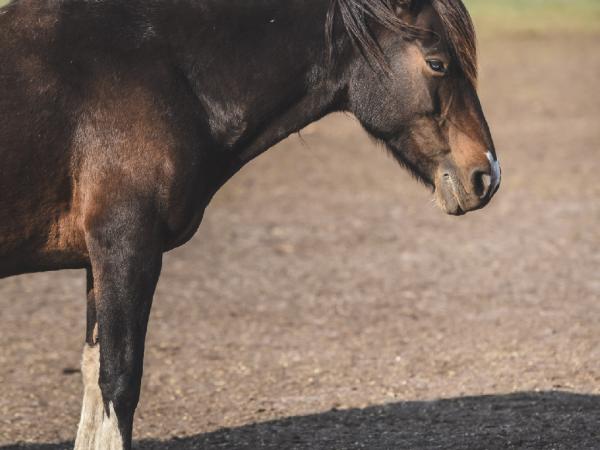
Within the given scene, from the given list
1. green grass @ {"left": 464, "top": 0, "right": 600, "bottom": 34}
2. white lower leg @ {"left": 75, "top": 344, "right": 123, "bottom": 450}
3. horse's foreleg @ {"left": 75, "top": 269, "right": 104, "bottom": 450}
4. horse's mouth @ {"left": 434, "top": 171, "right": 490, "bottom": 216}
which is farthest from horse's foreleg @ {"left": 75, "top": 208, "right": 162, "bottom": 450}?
green grass @ {"left": 464, "top": 0, "right": 600, "bottom": 34}

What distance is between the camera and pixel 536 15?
1032 inches

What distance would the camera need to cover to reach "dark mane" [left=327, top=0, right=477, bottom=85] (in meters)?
4.41

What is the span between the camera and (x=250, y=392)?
6.30 m

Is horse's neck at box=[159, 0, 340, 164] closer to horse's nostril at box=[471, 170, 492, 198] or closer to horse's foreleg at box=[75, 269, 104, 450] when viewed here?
horse's nostril at box=[471, 170, 492, 198]

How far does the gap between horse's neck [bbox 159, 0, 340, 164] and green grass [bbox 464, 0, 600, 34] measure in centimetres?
1968

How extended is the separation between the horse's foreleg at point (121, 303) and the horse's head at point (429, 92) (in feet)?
3.58

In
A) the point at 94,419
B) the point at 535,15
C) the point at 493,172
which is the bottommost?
the point at 535,15

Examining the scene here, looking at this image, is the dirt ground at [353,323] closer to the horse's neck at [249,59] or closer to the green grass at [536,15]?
the horse's neck at [249,59]

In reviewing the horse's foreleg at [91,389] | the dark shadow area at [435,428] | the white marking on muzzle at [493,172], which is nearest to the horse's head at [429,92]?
the white marking on muzzle at [493,172]

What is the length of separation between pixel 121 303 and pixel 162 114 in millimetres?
745

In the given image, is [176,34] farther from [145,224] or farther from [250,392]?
[250,392]

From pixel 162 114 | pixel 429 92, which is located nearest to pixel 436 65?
pixel 429 92

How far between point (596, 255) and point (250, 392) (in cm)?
416

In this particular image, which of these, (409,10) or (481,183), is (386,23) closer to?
(409,10)
